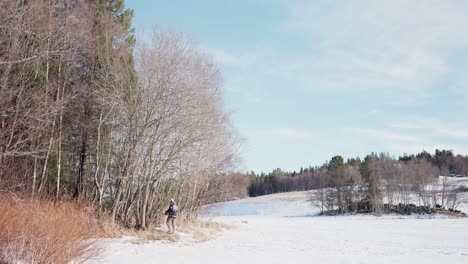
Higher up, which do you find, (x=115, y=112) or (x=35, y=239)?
(x=115, y=112)

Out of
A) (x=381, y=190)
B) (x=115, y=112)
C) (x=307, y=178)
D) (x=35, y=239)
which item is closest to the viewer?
(x=35, y=239)

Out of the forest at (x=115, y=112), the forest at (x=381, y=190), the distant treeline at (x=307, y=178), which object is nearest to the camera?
the forest at (x=115, y=112)

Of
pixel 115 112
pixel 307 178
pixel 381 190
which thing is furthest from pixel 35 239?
pixel 307 178

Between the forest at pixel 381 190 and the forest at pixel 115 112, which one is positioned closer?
the forest at pixel 115 112

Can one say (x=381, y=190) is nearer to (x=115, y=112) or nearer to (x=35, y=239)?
(x=115, y=112)

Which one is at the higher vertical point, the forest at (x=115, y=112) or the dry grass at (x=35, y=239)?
the forest at (x=115, y=112)

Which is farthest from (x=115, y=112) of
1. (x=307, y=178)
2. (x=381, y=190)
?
(x=307, y=178)

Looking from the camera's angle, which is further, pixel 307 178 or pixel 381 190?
pixel 307 178

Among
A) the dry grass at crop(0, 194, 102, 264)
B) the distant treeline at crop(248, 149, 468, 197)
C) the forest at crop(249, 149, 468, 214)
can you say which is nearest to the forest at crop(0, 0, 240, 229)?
the dry grass at crop(0, 194, 102, 264)

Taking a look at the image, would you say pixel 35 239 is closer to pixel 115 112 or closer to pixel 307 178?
pixel 115 112

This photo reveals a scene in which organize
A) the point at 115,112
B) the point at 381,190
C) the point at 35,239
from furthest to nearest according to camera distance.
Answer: the point at 381,190, the point at 115,112, the point at 35,239

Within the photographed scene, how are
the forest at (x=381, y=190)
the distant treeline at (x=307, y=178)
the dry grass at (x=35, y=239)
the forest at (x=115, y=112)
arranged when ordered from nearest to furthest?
the dry grass at (x=35, y=239), the forest at (x=115, y=112), the forest at (x=381, y=190), the distant treeline at (x=307, y=178)

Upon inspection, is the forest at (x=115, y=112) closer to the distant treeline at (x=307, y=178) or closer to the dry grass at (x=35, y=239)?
the dry grass at (x=35, y=239)

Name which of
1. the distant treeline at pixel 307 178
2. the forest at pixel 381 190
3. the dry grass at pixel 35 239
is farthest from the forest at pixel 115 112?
the distant treeline at pixel 307 178
